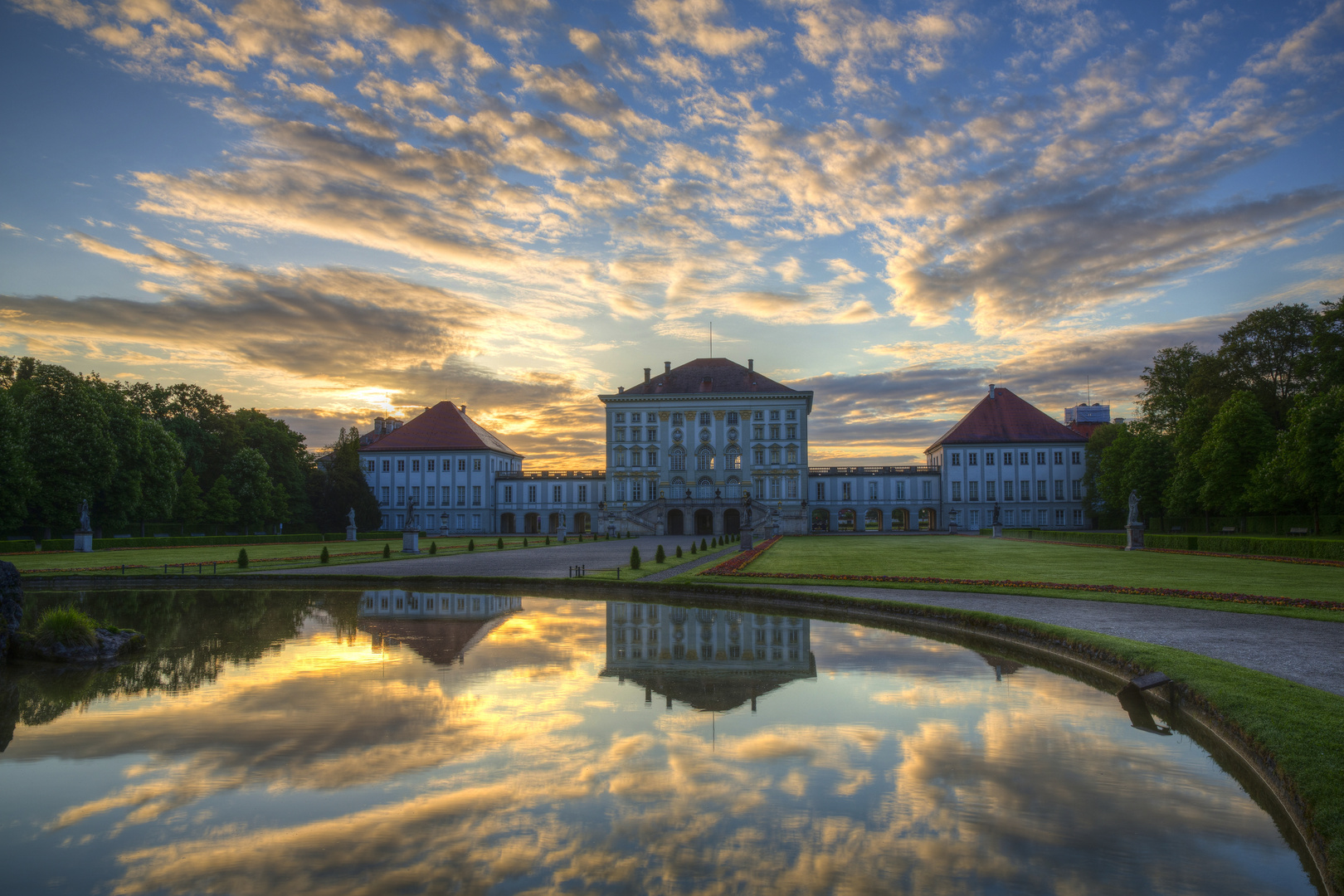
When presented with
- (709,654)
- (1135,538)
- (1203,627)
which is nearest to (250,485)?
(709,654)

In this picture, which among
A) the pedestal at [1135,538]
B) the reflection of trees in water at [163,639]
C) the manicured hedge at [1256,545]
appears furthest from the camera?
the pedestal at [1135,538]

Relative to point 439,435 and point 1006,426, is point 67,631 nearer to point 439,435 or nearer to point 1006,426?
point 439,435

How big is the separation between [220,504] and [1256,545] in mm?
60887

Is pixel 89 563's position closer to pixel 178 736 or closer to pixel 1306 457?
pixel 178 736

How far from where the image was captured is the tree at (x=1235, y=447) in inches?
1528

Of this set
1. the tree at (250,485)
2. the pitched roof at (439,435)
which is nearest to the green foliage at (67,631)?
the tree at (250,485)

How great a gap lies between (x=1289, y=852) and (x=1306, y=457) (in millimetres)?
35224

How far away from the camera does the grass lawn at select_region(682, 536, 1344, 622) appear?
1769cm

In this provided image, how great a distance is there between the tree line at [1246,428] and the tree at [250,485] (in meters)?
60.3

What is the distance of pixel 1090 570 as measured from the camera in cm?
2452

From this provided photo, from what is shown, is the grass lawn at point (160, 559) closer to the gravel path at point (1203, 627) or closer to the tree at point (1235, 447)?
the gravel path at point (1203, 627)

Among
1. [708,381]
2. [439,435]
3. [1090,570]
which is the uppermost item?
[708,381]

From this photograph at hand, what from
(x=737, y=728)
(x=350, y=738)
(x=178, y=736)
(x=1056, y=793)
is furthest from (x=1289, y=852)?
(x=178, y=736)

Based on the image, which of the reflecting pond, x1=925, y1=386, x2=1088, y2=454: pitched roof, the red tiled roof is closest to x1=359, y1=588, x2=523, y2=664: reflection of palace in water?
the reflecting pond
